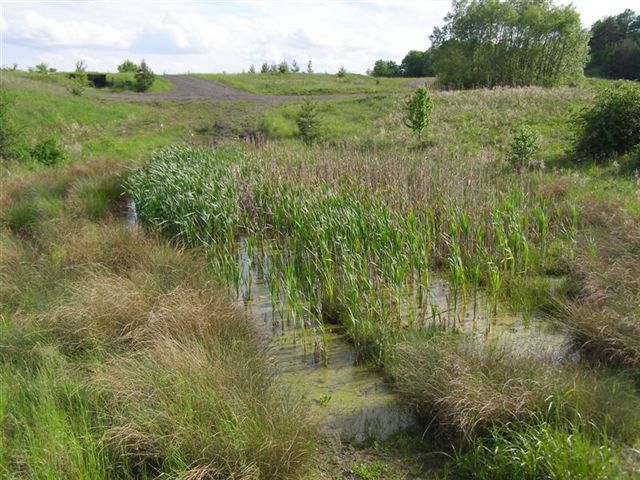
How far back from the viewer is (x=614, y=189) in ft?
33.0

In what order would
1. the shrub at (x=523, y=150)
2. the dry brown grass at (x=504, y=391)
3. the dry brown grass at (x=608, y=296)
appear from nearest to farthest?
the dry brown grass at (x=504, y=391) → the dry brown grass at (x=608, y=296) → the shrub at (x=523, y=150)

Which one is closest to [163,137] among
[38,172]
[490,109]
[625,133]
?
[38,172]

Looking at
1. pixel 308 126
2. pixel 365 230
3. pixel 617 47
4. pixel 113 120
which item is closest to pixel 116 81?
pixel 113 120

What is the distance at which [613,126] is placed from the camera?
13055 mm

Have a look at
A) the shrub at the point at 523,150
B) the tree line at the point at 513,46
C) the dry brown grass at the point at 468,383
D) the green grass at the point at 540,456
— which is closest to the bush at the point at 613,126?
the shrub at the point at 523,150

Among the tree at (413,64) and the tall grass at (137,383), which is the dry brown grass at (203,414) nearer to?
the tall grass at (137,383)

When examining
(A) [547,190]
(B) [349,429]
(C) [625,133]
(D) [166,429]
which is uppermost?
(C) [625,133]

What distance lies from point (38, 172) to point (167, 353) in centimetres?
1258

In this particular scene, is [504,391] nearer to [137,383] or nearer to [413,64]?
[137,383]

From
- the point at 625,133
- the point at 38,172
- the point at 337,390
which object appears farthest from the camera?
the point at 38,172

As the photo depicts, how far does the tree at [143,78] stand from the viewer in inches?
1459

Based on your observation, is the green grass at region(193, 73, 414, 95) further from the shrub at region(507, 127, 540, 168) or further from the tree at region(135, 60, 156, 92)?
the shrub at region(507, 127, 540, 168)

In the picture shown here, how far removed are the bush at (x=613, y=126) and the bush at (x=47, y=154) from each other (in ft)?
49.0

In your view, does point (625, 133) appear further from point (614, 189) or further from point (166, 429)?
point (166, 429)
